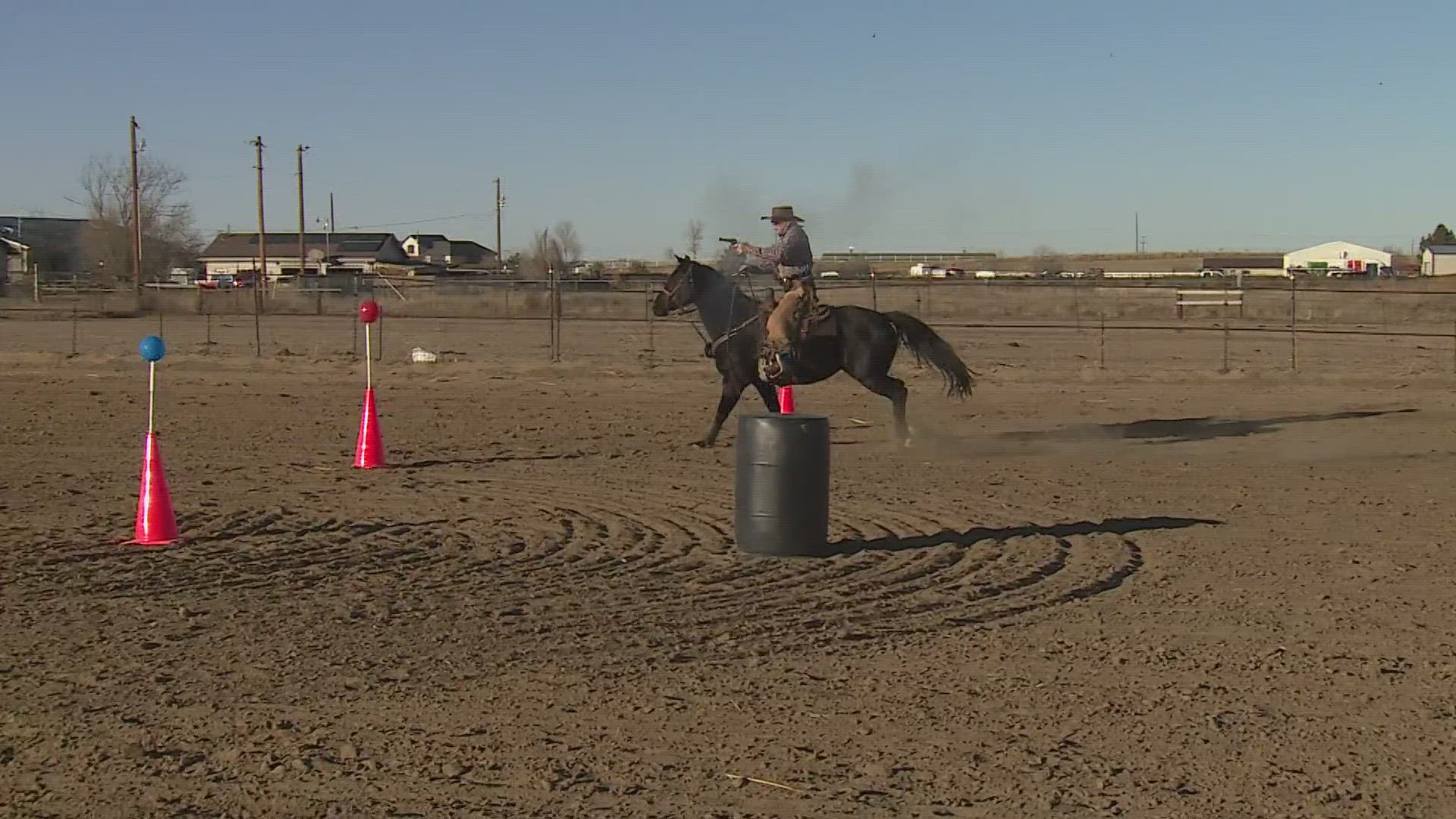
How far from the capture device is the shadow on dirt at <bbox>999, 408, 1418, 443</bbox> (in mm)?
16484

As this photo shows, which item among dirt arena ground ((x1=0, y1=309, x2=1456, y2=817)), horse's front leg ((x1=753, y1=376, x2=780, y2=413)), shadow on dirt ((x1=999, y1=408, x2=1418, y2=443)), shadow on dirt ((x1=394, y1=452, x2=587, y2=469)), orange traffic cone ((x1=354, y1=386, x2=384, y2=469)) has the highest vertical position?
horse's front leg ((x1=753, y1=376, x2=780, y2=413))

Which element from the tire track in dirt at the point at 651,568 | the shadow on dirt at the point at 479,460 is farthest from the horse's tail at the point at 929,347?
the tire track in dirt at the point at 651,568

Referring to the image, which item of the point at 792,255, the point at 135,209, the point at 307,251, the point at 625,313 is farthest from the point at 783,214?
the point at 307,251

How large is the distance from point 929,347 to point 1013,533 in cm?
518

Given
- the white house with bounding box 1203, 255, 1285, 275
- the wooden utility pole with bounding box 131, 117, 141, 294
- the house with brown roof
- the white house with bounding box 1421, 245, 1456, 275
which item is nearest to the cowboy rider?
the wooden utility pole with bounding box 131, 117, 141, 294

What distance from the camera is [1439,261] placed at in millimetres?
104625

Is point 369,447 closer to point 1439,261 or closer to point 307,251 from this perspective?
point 307,251

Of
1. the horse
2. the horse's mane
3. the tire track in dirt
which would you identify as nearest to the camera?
the tire track in dirt

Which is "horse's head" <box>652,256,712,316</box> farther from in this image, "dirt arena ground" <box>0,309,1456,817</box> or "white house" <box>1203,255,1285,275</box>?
"white house" <box>1203,255,1285,275</box>

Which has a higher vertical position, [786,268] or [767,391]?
[786,268]

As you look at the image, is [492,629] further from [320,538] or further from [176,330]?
[176,330]

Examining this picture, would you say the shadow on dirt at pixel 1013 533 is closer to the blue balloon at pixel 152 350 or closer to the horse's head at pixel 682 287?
the blue balloon at pixel 152 350

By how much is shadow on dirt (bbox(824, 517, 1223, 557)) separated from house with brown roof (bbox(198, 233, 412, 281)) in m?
93.5

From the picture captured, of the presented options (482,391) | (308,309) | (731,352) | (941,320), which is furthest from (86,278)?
(731,352)
